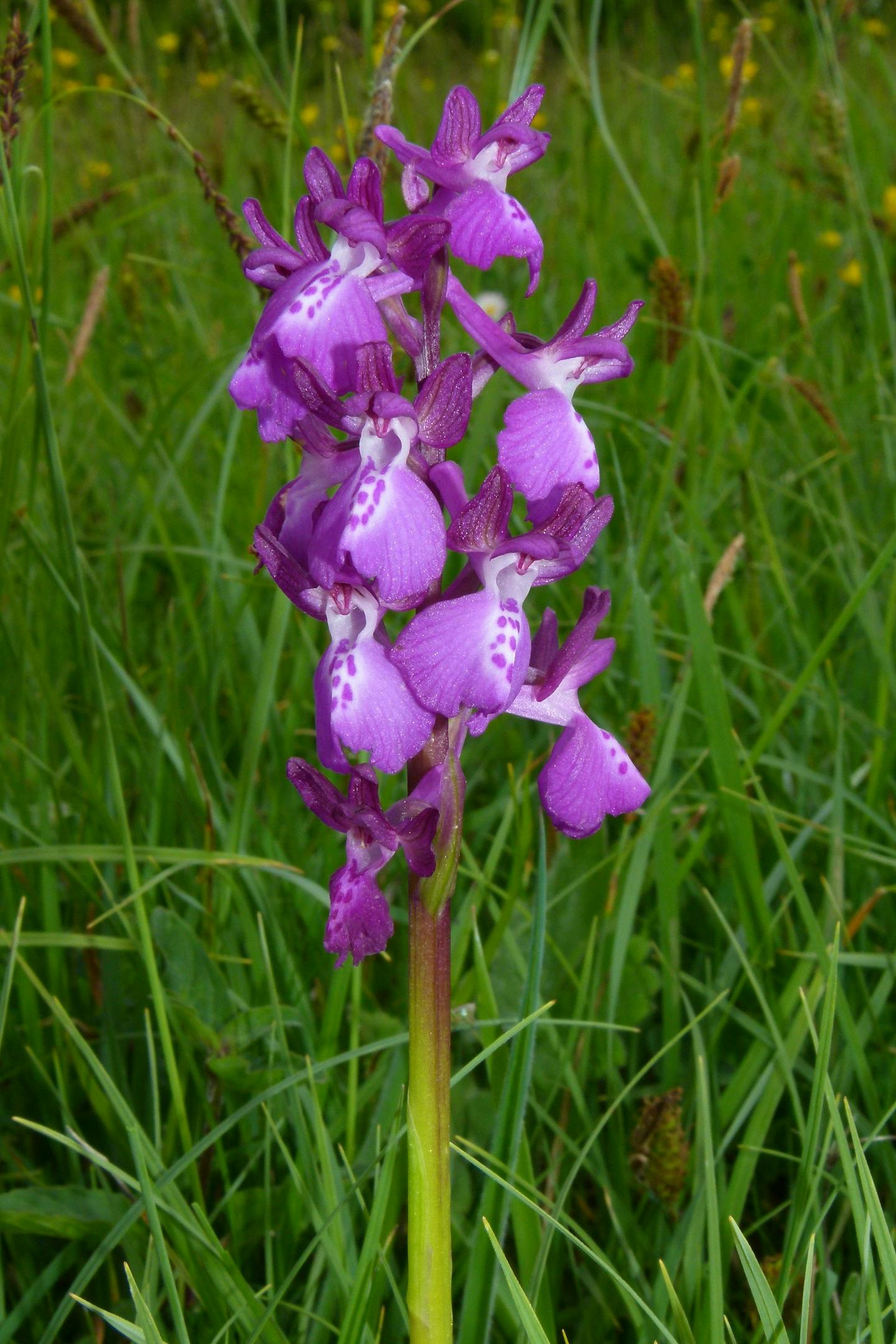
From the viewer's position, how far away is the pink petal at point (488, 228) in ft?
3.75

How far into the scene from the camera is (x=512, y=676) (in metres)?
1.10

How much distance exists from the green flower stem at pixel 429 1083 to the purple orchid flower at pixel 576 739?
0.15 metres

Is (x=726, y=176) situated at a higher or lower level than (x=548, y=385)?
A: higher

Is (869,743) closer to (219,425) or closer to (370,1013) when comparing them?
(370,1013)

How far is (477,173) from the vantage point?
1196 millimetres

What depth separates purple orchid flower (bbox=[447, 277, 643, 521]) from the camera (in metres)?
1.15

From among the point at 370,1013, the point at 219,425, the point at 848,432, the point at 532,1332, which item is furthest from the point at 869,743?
the point at 219,425

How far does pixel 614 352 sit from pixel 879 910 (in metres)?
1.16

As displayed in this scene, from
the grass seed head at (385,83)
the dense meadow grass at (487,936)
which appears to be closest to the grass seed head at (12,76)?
Answer: the dense meadow grass at (487,936)

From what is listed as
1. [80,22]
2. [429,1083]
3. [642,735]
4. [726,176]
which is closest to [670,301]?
[726,176]

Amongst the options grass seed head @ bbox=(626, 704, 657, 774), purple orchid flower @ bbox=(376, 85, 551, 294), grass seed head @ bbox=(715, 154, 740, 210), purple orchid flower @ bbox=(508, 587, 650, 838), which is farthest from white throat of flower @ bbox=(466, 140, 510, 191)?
grass seed head @ bbox=(715, 154, 740, 210)

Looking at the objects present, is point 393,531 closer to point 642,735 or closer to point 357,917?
point 357,917

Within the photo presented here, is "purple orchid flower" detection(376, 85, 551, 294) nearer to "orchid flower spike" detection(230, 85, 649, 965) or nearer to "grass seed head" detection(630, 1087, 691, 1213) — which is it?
"orchid flower spike" detection(230, 85, 649, 965)

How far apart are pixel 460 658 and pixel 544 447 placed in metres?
0.22
